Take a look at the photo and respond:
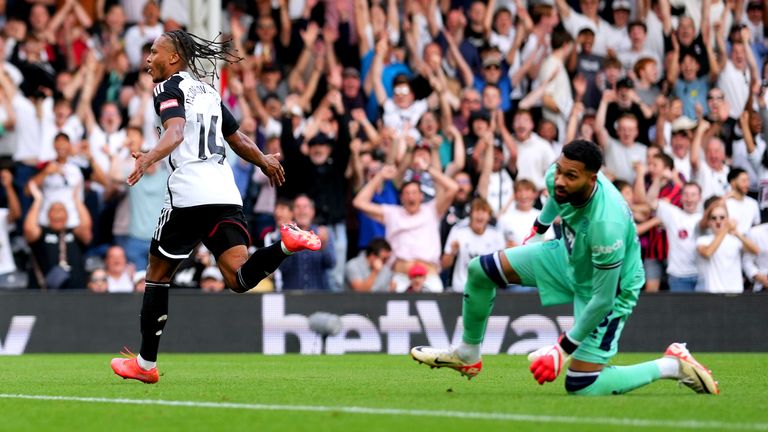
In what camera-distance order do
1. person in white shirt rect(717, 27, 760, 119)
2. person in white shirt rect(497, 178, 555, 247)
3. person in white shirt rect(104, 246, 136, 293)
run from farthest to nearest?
person in white shirt rect(717, 27, 760, 119)
person in white shirt rect(497, 178, 555, 247)
person in white shirt rect(104, 246, 136, 293)

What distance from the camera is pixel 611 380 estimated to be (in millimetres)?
8094

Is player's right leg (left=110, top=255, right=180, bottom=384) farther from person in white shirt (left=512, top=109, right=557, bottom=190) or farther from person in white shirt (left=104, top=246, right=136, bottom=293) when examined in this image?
person in white shirt (left=512, top=109, right=557, bottom=190)

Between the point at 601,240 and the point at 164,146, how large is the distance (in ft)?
9.57

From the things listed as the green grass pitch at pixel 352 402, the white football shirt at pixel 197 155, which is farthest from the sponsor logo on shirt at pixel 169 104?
the green grass pitch at pixel 352 402

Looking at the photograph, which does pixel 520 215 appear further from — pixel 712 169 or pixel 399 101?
pixel 712 169

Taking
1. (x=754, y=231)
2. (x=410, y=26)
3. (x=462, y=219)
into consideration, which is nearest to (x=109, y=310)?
(x=462, y=219)

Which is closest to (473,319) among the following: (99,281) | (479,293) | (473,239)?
(479,293)

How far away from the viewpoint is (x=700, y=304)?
51.4 ft

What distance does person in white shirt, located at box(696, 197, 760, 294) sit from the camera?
52.6 feet

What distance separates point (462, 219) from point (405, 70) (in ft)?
8.66

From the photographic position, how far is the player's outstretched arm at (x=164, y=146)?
27.8 ft

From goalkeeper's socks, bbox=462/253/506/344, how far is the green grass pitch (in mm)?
389

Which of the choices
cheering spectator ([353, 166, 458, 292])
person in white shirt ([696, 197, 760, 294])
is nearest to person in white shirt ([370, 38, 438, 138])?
cheering spectator ([353, 166, 458, 292])

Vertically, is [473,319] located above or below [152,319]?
above
